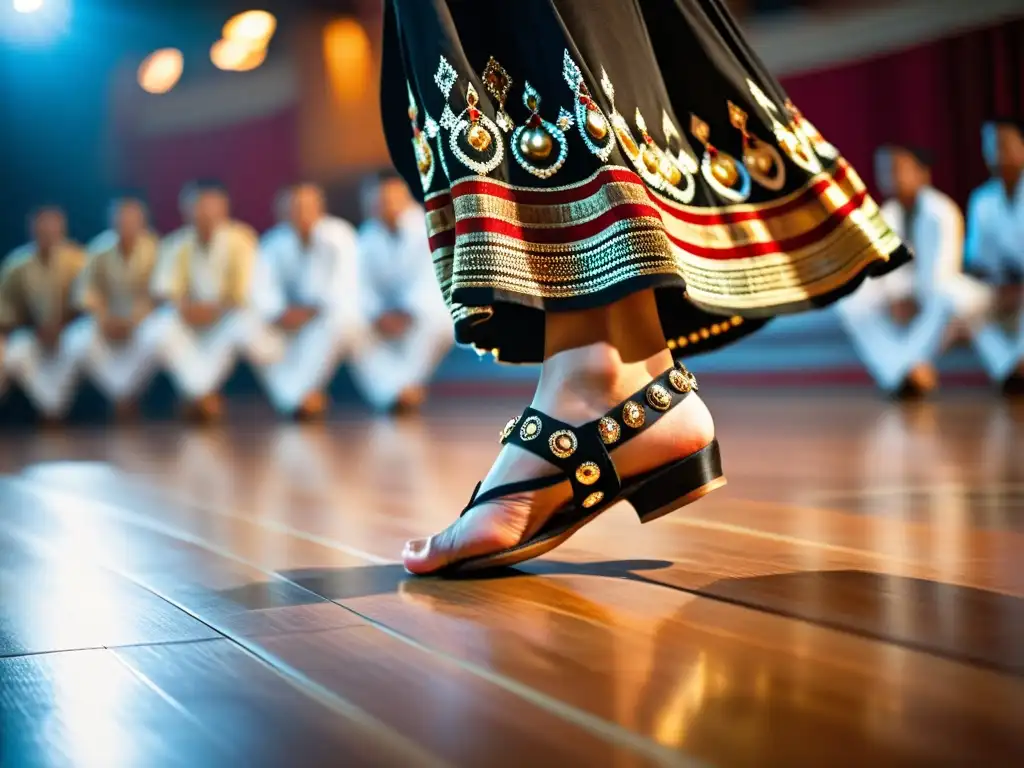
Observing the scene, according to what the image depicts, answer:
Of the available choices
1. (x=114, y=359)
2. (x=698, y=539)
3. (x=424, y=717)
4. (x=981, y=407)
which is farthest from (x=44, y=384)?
(x=424, y=717)

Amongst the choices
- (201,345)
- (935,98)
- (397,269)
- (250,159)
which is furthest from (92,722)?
(250,159)

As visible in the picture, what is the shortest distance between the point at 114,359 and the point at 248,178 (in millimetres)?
2119

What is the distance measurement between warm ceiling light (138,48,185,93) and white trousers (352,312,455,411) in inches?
112

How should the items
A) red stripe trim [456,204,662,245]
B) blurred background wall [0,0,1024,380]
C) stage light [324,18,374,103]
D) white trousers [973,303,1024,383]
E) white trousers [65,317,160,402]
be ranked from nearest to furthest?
red stripe trim [456,204,662,245] → white trousers [973,303,1024,383] → white trousers [65,317,160,402] → blurred background wall [0,0,1024,380] → stage light [324,18,374,103]

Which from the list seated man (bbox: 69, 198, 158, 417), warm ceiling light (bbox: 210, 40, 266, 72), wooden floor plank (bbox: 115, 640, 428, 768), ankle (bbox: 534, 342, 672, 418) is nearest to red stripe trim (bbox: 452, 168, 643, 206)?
ankle (bbox: 534, 342, 672, 418)

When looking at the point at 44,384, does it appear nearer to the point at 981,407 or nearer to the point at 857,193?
the point at 981,407

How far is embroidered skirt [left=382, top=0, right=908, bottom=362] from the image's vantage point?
803mm

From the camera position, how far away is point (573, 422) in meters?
0.83

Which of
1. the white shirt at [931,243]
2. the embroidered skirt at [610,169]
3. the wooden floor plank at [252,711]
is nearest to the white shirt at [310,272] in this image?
the white shirt at [931,243]

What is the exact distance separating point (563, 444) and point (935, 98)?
529 centimetres

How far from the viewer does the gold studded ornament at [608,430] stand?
0.83 meters

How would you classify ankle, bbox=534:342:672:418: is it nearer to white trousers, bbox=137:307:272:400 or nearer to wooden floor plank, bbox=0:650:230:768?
wooden floor plank, bbox=0:650:230:768

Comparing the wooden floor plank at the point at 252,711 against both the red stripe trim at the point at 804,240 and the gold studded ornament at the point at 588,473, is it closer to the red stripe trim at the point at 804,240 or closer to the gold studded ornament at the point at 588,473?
the gold studded ornament at the point at 588,473

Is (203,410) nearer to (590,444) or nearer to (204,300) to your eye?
(204,300)
